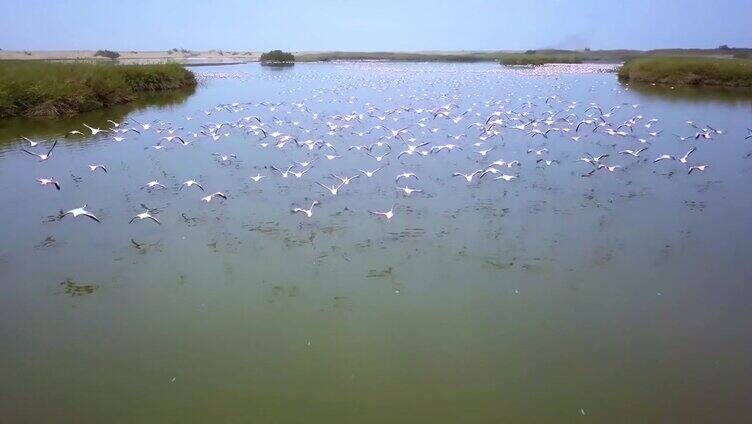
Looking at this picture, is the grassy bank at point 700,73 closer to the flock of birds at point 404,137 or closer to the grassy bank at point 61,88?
the flock of birds at point 404,137

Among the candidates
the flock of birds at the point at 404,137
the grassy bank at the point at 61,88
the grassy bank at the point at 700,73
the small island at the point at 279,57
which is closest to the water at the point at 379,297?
the flock of birds at the point at 404,137

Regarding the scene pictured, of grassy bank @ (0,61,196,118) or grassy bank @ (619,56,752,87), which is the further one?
grassy bank @ (619,56,752,87)

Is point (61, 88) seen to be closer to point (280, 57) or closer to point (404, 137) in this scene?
point (404, 137)

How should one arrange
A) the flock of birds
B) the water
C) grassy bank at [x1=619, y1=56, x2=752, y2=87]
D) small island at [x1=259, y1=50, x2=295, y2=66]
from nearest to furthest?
the water < the flock of birds < grassy bank at [x1=619, y1=56, x2=752, y2=87] < small island at [x1=259, y1=50, x2=295, y2=66]

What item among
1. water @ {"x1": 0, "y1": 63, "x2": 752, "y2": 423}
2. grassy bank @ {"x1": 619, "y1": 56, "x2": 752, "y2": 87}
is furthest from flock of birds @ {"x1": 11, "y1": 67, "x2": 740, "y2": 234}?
grassy bank @ {"x1": 619, "y1": 56, "x2": 752, "y2": 87}

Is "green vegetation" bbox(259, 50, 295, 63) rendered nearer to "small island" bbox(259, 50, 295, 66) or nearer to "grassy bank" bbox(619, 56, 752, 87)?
"small island" bbox(259, 50, 295, 66)

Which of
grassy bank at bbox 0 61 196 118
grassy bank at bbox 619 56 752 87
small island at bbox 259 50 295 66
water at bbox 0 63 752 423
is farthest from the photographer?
small island at bbox 259 50 295 66

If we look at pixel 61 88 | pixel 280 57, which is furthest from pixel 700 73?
pixel 280 57
